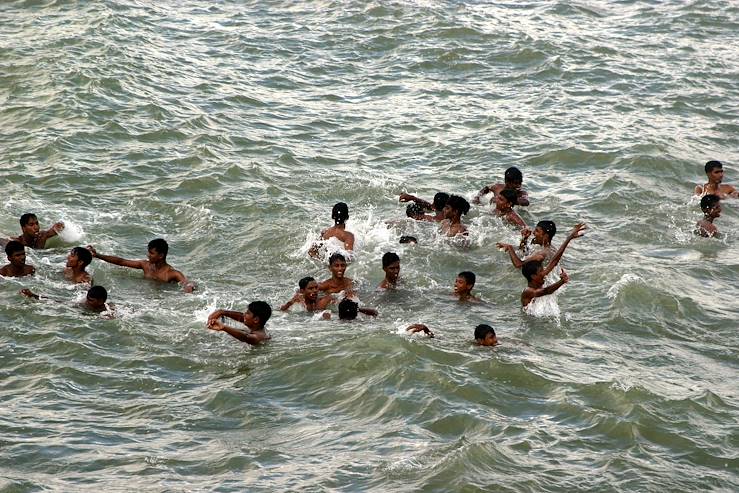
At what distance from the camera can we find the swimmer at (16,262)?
13.9m

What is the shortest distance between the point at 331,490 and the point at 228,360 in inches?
121

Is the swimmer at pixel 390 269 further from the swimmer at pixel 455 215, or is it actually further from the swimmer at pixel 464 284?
the swimmer at pixel 455 215

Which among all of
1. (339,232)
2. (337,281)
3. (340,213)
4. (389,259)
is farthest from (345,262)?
(340,213)

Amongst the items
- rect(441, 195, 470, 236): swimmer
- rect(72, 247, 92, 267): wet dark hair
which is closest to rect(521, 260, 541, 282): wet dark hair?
rect(441, 195, 470, 236): swimmer

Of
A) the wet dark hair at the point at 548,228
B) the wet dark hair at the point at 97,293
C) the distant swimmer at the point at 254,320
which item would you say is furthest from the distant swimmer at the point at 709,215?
the wet dark hair at the point at 97,293

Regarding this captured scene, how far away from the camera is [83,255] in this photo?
45.9 ft

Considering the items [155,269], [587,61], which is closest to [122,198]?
[155,269]

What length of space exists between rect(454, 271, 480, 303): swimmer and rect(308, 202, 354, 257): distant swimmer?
224cm

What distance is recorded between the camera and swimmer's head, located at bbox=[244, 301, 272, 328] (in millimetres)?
12344

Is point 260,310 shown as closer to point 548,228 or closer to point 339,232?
point 339,232

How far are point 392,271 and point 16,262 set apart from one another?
4.98 metres

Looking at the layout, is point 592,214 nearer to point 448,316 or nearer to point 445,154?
point 445,154

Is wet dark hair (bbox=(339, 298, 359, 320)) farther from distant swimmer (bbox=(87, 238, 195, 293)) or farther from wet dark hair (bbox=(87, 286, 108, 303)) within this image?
wet dark hair (bbox=(87, 286, 108, 303))

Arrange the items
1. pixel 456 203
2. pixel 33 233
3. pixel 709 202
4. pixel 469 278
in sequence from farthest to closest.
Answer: pixel 709 202 → pixel 456 203 → pixel 33 233 → pixel 469 278
